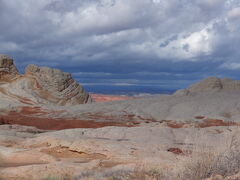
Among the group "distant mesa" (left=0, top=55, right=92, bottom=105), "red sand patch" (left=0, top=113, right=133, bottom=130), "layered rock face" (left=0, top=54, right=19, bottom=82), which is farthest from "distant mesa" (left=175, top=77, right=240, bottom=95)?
"layered rock face" (left=0, top=54, right=19, bottom=82)

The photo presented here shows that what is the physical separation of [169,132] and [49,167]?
845 centimetres

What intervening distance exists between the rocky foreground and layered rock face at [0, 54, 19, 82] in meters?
0.11

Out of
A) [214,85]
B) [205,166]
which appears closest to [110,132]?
[205,166]

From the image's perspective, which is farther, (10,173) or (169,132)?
(169,132)

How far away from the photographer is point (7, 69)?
1563 inches

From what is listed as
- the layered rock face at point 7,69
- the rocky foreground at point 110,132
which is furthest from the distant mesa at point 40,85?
the rocky foreground at point 110,132

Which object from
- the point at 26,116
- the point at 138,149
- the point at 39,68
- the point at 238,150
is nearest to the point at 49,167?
the point at 138,149

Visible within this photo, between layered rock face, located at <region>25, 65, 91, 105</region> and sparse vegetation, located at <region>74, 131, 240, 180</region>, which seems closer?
sparse vegetation, located at <region>74, 131, 240, 180</region>

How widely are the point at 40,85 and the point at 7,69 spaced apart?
4655 mm

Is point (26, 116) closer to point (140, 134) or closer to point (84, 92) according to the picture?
point (84, 92)

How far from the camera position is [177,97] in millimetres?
36844

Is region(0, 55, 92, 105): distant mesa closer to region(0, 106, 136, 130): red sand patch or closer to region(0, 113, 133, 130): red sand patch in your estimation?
region(0, 106, 136, 130): red sand patch

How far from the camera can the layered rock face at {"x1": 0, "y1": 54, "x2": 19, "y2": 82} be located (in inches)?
1545

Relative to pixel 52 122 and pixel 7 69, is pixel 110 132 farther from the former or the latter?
pixel 7 69
